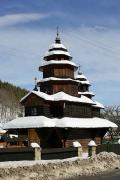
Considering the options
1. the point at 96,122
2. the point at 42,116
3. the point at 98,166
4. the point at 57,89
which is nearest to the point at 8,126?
the point at 42,116

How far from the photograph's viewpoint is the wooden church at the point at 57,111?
159ft

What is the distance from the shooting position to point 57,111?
50875 mm

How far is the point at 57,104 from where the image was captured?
50.6m

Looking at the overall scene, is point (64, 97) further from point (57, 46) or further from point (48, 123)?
point (57, 46)

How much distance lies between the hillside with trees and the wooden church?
76750 millimetres

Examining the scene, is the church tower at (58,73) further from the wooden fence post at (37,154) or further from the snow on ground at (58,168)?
the wooden fence post at (37,154)

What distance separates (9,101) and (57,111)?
297ft

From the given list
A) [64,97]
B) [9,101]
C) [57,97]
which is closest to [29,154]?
[64,97]

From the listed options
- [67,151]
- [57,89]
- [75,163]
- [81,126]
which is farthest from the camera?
[57,89]

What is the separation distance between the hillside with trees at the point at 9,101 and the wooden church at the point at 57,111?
76.7m

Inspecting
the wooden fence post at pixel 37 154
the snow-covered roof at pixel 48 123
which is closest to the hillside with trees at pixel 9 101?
the snow-covered roof at pixel 48 123

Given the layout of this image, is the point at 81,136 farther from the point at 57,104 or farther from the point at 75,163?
→ the point at 75,163

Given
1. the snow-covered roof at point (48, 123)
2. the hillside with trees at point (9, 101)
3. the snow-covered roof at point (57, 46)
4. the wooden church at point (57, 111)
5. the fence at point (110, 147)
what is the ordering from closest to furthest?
the fence at point (110, 147) → the snow-covered roof at point (48, 123) → the wooden church at point (57, 111) → the snow-covered roof at point (57, 46) → the hillside with trees at point (9, 101)

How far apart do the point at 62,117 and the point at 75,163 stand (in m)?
13.4
